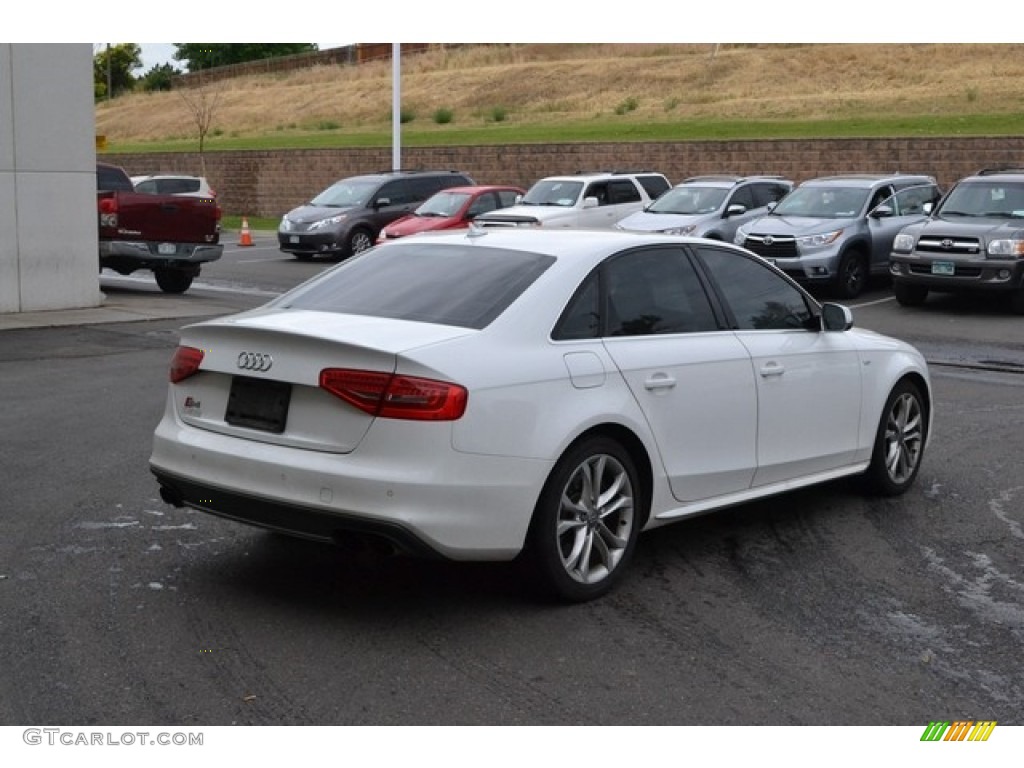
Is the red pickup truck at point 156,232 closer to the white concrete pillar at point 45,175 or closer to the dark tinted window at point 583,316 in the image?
the white concrete pillar at point 45,175

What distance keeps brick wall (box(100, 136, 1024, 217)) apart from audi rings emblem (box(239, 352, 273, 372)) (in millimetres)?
26355

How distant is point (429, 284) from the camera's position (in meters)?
6.36

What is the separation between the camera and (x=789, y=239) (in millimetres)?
20500

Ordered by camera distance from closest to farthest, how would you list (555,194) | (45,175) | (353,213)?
(45,175) → (555,194) → (353,213)

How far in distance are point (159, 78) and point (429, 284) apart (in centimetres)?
10130

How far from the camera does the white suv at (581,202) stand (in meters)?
24.6

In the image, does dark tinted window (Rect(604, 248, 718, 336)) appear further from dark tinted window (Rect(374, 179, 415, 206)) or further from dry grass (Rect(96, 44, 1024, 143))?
dry grass (Rect(96, 44, 1024, 143))

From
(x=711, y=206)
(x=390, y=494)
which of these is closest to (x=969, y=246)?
(x=711, y=206)

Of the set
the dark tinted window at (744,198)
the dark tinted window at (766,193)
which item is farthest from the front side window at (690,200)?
the dark tinted window at (766,193)

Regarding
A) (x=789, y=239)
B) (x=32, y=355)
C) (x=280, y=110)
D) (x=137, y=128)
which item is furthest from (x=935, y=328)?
(x=137, y=128)

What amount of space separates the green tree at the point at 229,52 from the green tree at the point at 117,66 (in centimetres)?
367

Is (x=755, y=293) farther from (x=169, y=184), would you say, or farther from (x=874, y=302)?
(x=169, y=184)

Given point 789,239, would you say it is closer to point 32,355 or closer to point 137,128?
point 32,355

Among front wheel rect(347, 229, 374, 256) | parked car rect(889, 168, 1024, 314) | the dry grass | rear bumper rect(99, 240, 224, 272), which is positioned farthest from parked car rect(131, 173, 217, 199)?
the dry grass
